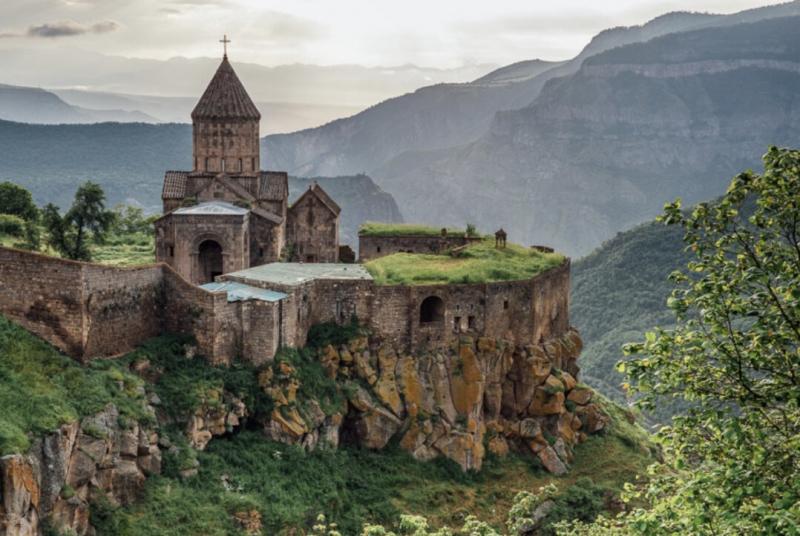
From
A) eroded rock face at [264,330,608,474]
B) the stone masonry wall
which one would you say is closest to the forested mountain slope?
eroded rock face at [264,330,608,474]

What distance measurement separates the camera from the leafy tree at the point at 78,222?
30797 millimetres

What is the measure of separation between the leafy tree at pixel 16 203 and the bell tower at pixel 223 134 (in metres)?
5.83

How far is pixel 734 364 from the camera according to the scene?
1015 cm

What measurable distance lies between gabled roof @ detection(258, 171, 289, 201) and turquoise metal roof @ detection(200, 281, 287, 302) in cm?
985

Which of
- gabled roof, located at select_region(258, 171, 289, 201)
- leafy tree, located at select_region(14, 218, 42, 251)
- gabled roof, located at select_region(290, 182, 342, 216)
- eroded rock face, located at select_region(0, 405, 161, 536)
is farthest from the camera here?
gabled roof, located at select_region(290, 182, 342, 216)

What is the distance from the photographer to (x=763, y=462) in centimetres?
968

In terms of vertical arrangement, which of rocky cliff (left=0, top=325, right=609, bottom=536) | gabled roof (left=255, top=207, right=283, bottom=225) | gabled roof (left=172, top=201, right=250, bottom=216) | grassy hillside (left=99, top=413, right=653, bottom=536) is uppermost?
gabled roof (left=172, top=201, right=250, bottom=216)

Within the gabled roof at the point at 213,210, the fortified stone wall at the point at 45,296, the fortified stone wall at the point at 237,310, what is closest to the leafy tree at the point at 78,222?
the gabled roof at the point at 213,210

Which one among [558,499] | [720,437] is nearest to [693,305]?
[720,437]

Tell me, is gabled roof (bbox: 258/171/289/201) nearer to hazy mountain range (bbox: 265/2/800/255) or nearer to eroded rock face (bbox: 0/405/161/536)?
eroded rock face (bbox: 0/405/161/536)

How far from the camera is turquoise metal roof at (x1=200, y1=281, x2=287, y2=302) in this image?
76.5 feet

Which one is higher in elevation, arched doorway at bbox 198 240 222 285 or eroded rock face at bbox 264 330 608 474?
arched doorway at bbox 198 240 222 285

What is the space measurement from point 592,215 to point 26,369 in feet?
530

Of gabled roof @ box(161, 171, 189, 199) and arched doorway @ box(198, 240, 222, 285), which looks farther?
gabled roof @ box(161, 171, 189, 199)
